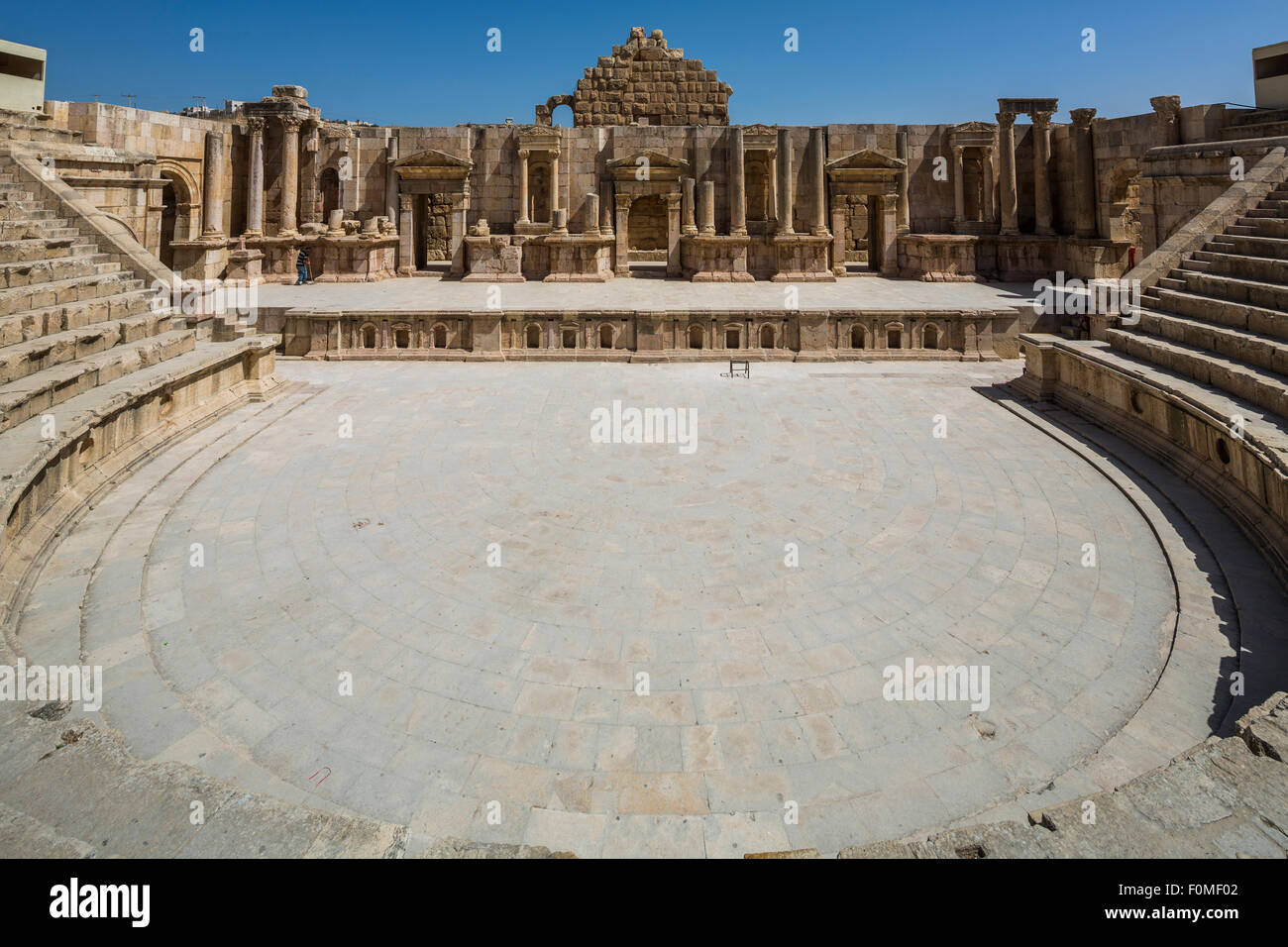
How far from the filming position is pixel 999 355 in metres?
15.7

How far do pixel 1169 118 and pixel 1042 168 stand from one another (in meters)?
4.11

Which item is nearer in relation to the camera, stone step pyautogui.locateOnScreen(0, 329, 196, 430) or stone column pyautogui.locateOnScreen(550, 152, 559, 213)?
stone step pyautogui.locateOnScreen(0, 329, 196, 430)

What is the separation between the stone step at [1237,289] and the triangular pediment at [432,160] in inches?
870

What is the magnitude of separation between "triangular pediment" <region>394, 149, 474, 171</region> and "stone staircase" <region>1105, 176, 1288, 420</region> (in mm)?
21750

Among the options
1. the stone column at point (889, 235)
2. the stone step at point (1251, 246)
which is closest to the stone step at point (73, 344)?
the stone step at point (1251, 246)

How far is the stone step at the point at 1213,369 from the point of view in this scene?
7.70 metres

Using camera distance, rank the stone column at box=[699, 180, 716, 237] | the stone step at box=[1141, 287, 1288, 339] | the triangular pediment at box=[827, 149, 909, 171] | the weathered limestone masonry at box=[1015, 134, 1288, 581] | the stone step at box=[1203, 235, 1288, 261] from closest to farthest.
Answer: the weathered limestone masonry at box=[1015, 134, 1288, 581], the stone step at box=[1141, 287, 1288, 339], the stone step at box=[1203, 235, 1288, 261], the stone column at box=[699, 180, 716, 237], the triangular pediment at box=[827, 149, 909, 171]

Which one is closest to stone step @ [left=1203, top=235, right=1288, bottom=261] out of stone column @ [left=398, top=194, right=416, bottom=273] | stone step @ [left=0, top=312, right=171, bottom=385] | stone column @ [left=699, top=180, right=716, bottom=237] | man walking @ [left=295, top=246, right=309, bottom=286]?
stone column @ [left=699, top=180, right=716, bottom=237]

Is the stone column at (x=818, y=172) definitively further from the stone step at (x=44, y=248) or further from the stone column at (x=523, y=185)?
the stone step at (x=44, y=248)

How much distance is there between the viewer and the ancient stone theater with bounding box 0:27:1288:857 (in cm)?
388

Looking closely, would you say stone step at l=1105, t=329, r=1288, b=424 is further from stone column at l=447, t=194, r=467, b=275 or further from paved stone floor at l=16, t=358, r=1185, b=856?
stone column at l=447, t=194, r=467, b=275

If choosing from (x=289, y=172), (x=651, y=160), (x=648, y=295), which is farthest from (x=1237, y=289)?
(x=289, y=172)
